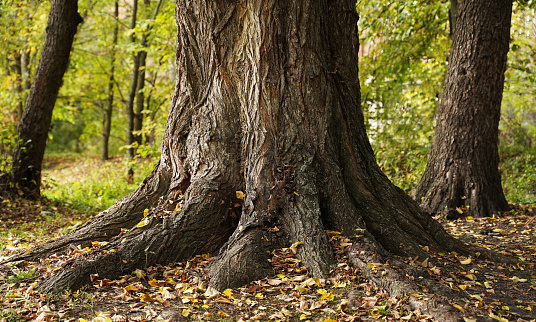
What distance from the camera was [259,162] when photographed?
4.29 metres

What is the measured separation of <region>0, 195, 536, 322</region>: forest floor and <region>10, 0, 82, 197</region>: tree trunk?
181 inches

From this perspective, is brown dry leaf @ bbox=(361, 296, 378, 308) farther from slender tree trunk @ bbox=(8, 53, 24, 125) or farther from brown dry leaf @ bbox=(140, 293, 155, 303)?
slender tree trunk @ bbox=(8, 53, 24, 125)

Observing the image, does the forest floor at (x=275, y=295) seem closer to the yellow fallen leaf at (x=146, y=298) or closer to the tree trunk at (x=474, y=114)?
the yellow fallen leaf at (x=146, y=298)

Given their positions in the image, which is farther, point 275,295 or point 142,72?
point 142,72

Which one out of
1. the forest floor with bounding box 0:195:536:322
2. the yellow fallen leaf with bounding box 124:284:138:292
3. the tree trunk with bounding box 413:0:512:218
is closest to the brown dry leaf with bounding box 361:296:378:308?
the forest floor with bounding box 0:195:536:322

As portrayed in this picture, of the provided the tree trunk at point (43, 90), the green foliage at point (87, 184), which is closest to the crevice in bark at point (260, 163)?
the tree trunk at point (43, 90)

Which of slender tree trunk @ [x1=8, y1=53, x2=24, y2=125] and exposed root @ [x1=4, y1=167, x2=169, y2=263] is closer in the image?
exposed root @ [x1=4, y1=167, x2=169, y2=263]

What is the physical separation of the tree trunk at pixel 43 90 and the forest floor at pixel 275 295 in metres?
4.60

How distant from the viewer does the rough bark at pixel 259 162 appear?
13.2 feet

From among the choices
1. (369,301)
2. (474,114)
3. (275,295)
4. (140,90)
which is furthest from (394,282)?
(140,90)

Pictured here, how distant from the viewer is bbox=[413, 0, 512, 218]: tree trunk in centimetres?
680

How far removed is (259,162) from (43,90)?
18.6 feet

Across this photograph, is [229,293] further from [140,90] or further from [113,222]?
[140,90]

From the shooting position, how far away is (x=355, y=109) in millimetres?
4789
